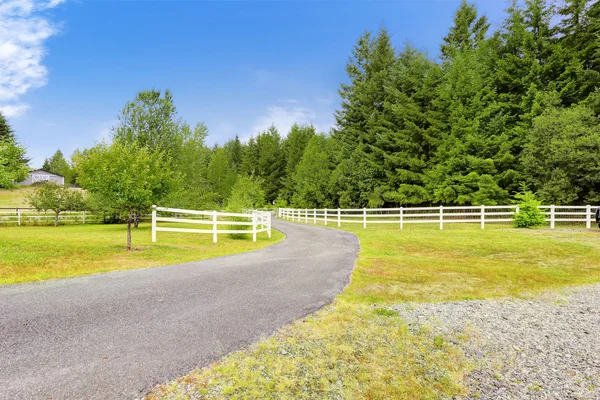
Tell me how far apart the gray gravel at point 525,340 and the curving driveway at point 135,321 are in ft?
6.81

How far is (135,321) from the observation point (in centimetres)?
419

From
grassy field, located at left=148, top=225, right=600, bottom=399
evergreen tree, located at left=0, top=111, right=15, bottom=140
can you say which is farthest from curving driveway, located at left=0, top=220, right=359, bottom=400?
evergreen tree, located at left=0, top=111, right=15, bottom=140

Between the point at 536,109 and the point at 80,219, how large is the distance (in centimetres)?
3886

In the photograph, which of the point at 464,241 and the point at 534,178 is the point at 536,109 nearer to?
the point at 534,178

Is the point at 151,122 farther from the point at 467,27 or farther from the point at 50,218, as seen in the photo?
the point at 467,27

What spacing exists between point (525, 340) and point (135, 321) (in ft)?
16.7

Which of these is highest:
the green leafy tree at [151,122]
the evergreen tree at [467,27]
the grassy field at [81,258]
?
the evergreen tree at [467,27]

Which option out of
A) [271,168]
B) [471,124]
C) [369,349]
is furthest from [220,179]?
[369,349]

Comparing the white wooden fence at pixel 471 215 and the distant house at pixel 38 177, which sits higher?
the distant house at pixel 38 177

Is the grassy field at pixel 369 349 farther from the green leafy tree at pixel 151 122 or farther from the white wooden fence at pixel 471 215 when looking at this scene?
the green leafy tree at pixel 151 122

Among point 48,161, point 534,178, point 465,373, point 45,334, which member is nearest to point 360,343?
point 465,373

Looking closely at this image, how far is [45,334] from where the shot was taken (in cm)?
372

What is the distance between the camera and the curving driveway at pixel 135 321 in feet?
9.34

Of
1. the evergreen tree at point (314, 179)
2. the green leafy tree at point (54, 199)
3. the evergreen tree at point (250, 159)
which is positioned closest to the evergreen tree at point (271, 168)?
the evergreen tree at point (250, 159)
